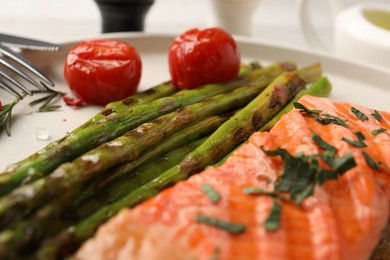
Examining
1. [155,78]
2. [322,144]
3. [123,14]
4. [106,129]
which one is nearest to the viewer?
[322,144]

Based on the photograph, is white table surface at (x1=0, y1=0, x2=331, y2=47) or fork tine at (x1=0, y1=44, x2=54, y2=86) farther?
white table surface at (x1=0, y1=0, x2=331, y2=47)

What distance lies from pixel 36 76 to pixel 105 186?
93.6 inches

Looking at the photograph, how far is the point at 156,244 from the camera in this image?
124 inches

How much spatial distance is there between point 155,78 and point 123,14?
1087 millimetres

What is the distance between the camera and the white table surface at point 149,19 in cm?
928

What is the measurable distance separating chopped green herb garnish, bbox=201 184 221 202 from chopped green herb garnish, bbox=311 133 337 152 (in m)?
0.90

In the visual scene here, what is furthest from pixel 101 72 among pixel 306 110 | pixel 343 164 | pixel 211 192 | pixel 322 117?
pixel 343 164

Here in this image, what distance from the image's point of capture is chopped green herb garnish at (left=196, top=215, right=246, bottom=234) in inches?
127

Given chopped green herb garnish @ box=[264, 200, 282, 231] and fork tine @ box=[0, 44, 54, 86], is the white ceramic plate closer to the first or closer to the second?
fork tine @ box=[0, 44, 54, 86]

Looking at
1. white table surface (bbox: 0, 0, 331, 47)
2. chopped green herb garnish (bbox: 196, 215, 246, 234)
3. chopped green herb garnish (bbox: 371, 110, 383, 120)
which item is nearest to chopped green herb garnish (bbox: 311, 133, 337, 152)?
chopped green herb garnish (bbox: 371, 110, 383, 120)

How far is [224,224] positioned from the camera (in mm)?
3256

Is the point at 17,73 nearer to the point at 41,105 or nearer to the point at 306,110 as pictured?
the point at 41,105

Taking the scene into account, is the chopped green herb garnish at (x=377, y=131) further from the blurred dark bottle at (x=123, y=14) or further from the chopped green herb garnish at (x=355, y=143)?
the blurred dark bottle at (x=123, y=14)

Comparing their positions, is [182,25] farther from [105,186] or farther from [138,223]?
[138,223]
